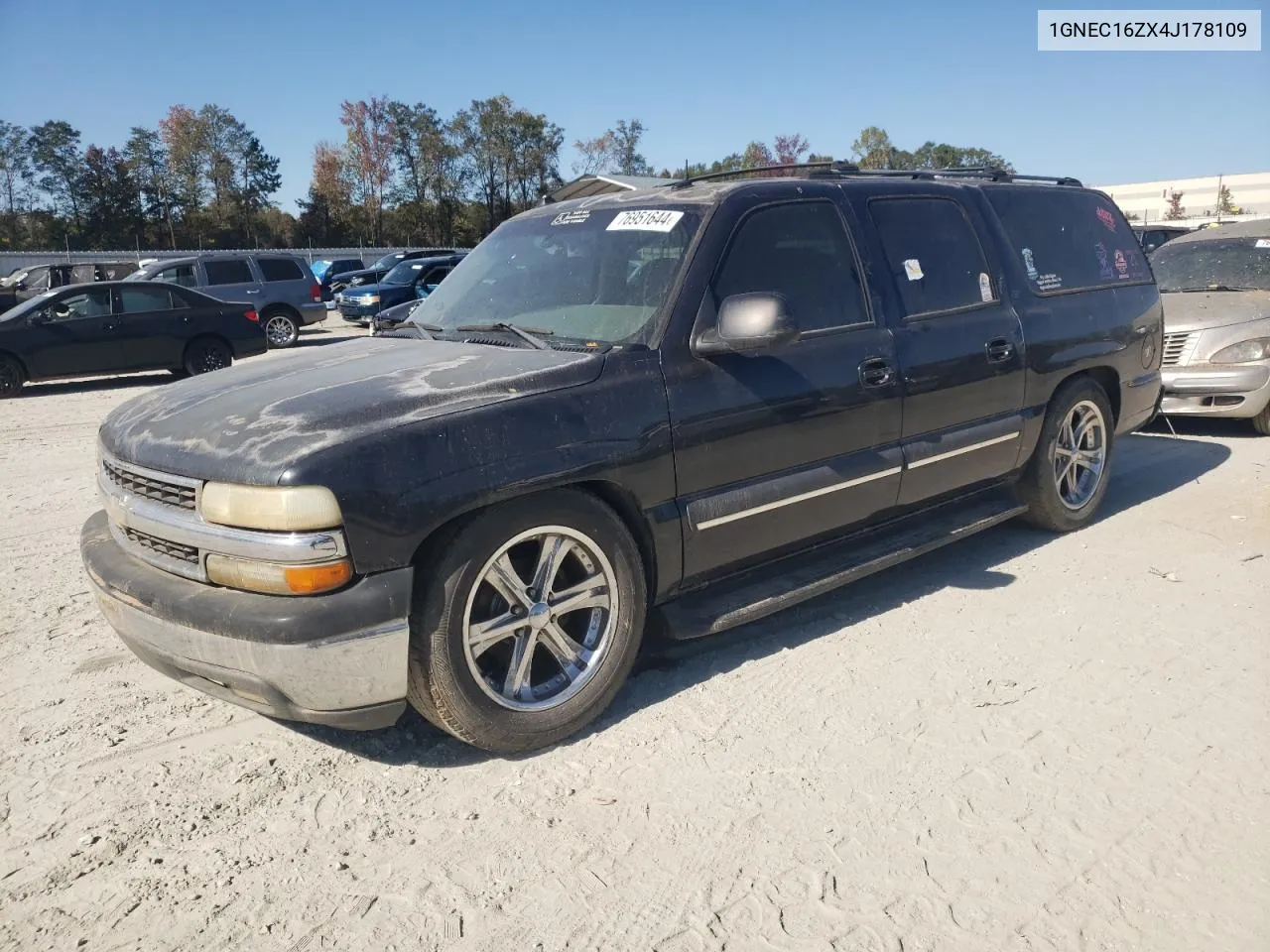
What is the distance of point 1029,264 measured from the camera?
5.01 metres

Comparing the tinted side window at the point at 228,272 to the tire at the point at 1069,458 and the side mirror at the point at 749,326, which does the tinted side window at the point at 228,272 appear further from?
the side mirror at the point at 749,326

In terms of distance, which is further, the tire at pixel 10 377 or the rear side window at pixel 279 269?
the rear side window at pixel 279 269

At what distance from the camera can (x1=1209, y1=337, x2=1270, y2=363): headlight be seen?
7.75 meters

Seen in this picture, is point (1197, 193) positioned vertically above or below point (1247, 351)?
above

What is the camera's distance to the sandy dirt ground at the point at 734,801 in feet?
7.88

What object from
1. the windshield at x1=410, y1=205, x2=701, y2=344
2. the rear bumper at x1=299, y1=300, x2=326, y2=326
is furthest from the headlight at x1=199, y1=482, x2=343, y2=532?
the rear bumper at x1=299, y1=300, x2=326, y2=326

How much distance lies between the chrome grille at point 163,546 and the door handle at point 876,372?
2.63 metres

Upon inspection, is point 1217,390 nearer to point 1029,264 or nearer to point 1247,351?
point 1247,351

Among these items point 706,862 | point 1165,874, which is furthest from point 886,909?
point 1165,874

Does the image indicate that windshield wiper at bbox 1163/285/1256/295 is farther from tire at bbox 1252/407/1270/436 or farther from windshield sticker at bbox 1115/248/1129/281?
windshield sticker at bbox 1115/248/1129/281

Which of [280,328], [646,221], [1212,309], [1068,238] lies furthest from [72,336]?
[1212,309]

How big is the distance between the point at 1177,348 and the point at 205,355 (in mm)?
12865

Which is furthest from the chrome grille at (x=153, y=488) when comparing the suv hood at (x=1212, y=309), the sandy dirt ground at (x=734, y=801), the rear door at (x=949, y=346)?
the suv hood at (x=1212, y=309)

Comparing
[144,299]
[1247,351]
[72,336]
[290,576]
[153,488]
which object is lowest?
[290,576]
